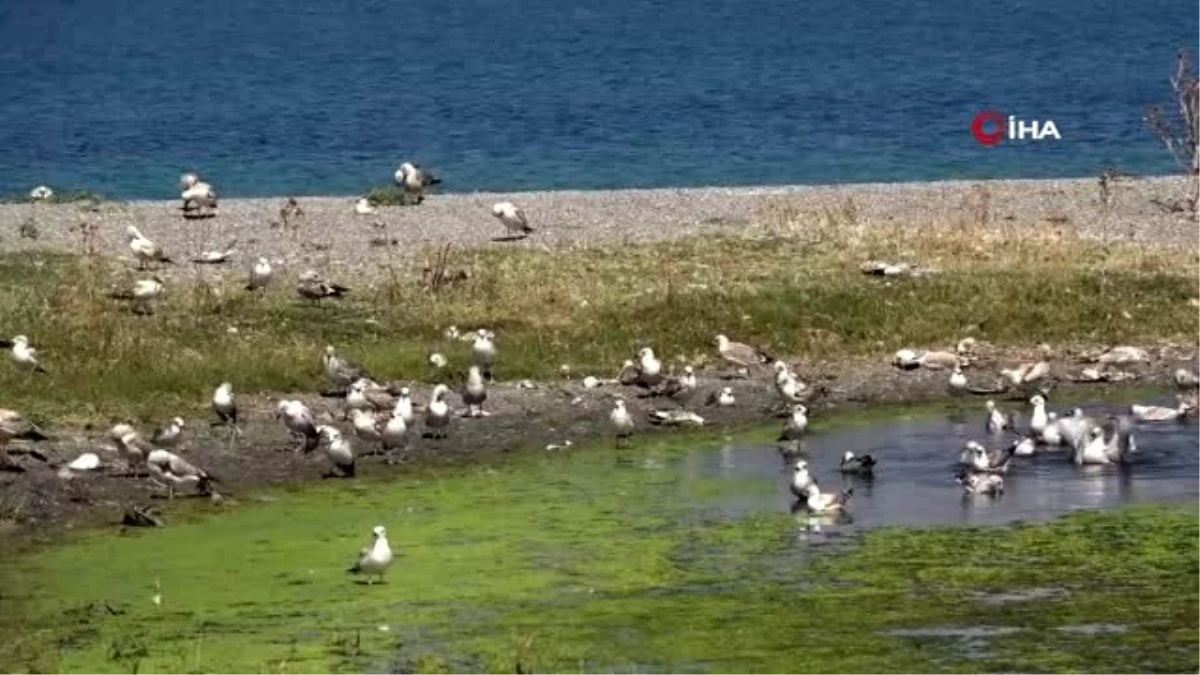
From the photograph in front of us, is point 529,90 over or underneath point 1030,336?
over

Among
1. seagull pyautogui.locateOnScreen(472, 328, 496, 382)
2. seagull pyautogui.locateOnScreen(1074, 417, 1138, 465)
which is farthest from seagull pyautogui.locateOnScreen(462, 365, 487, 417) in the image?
seagull pyautogui.locateOnScreen(1074, 417, 1138, 465)

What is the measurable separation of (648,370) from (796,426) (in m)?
2.20

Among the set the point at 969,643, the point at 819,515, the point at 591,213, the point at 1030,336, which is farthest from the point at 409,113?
the point at 969,643

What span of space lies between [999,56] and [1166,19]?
2230cm

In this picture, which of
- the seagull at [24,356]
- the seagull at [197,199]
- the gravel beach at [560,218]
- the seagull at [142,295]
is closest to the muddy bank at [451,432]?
the seagull at [24,356]

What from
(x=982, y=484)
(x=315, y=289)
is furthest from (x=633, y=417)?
(x=315, y=289)

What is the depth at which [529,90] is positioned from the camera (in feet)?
312

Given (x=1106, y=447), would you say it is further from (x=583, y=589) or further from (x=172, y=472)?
(x=172, y=472)

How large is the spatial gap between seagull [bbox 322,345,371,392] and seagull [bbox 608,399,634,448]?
2840 millimetres

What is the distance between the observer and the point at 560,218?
44.5 metres

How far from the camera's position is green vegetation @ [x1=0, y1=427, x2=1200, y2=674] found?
21547 millimetres

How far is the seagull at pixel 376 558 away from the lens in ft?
79.4

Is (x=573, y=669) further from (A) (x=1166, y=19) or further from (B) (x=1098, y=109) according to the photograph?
(A) (x=1166, y=19)

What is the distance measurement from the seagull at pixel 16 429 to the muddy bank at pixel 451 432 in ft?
0.45
